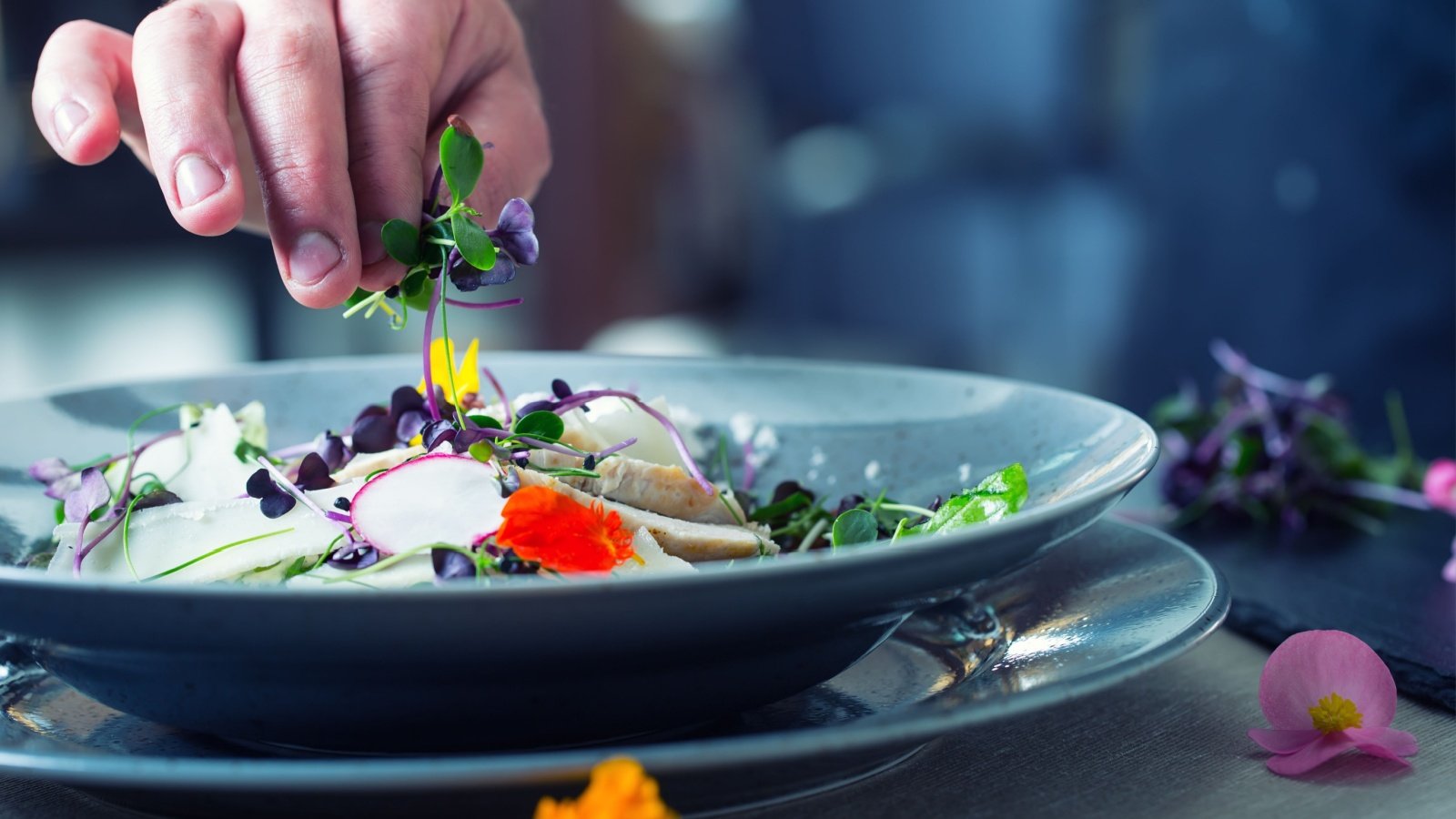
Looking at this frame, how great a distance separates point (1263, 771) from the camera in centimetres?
74

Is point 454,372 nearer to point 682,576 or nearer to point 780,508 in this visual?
point 780,508

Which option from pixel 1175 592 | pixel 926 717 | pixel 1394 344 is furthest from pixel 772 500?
pixel 1394 344

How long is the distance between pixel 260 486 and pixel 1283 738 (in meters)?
0.62

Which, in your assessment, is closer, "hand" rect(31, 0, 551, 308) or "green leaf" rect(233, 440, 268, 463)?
"hand" rect(31, 0, 551, 308)

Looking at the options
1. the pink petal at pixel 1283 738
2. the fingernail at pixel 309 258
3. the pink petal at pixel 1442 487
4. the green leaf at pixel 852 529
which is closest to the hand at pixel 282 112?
the fingernail at pixel 309 258

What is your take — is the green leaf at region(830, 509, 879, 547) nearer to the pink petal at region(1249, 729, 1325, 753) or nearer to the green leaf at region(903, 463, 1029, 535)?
the green leaf at region(903, 463, 1029, 535)

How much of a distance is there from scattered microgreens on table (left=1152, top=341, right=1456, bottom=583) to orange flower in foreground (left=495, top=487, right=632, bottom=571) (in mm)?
905

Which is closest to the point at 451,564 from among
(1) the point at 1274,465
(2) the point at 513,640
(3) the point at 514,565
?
(3) the point at 514,565

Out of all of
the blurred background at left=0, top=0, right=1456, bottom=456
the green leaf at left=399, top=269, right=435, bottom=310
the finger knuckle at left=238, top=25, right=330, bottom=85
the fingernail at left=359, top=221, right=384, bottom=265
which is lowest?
the blurred background at left=0, top=0, right=1456, bottom=456

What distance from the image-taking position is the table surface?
2.27ft

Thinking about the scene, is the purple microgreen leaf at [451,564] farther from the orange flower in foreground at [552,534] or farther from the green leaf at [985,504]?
the green leaf at [985,504]

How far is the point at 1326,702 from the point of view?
0.77 metres

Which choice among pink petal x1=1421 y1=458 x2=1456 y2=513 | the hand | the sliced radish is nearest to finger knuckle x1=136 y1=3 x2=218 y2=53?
the hand

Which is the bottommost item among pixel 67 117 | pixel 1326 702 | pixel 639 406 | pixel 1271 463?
pixel 1271 463
